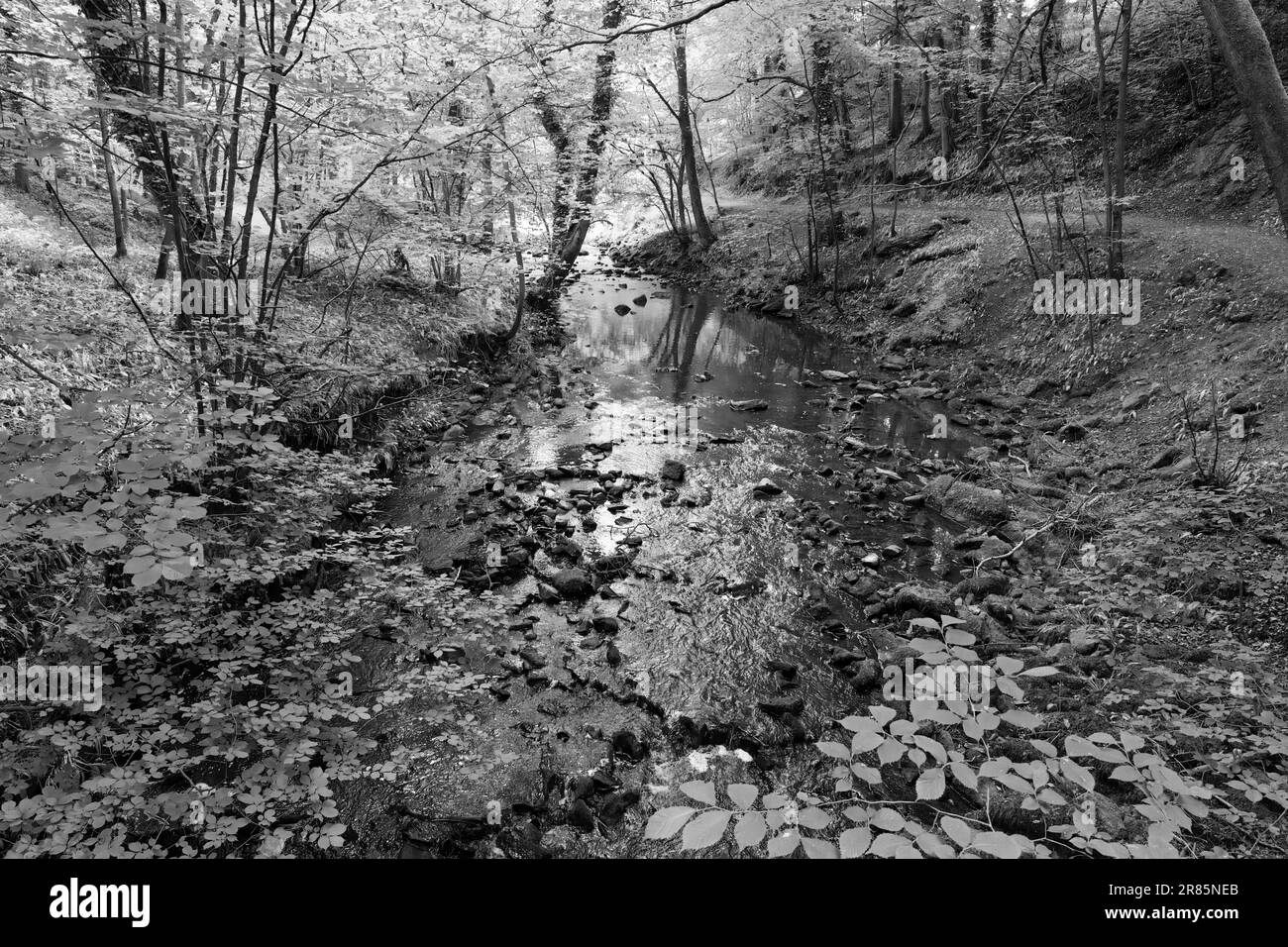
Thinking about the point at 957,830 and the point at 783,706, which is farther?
the point at 783,706

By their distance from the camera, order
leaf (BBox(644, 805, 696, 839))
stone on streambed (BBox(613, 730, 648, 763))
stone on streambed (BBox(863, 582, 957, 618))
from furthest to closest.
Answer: stone on streambed (BBox(863, 582, 957, 618))
stone on streambed (BBox(613, 730, 648, 763))
leaf (BBox(644, 805, 696, 839))

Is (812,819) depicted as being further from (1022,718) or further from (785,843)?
(1022,718)

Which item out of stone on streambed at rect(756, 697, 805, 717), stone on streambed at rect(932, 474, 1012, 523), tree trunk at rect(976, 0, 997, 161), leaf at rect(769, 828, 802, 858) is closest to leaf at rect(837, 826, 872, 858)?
leaf at rect(769, 828, 802, 858)

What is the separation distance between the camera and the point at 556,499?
8195mm

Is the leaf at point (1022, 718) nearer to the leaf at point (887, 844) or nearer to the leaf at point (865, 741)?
the leaf at point (865, 741)

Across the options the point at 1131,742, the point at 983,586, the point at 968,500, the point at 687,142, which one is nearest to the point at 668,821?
the point at 1131,742

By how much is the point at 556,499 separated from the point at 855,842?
22.2 feet

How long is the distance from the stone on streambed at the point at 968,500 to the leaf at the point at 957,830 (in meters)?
6.69

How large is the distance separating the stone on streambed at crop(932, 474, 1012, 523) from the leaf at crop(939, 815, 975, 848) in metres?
6.69

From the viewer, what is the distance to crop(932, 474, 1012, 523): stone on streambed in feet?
25.0

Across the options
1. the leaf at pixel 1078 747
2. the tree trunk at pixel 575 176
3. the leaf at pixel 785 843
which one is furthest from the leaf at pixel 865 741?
the tree trunk at pixel 575 176

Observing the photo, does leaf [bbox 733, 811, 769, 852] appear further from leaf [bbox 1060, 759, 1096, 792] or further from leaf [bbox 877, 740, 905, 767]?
leaf [bbox 1060, 759, 1096, 792]

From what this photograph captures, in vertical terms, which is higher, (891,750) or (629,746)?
(891,750)

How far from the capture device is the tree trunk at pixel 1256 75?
3822 mm
